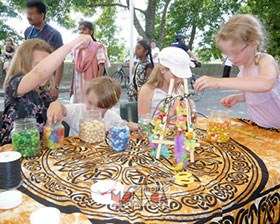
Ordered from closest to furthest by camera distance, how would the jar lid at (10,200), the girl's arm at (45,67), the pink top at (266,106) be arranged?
1. the jar lid at (10,200)
2. the girl's arm at (45,67)
3. the pink top at (266,106)

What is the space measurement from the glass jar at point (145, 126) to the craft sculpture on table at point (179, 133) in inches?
4.3

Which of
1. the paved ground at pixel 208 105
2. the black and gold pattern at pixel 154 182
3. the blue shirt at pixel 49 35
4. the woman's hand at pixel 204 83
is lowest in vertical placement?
the paved ground at pixel 208 105

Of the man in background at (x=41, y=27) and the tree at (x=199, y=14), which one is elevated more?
the tree at (x=199, y=14)

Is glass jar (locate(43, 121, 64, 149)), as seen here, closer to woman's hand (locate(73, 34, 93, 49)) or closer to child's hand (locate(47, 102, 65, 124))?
child's hand (locate(47, 102, 65, 124))

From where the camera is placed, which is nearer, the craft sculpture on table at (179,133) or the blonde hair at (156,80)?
the craft sculpture on table at (179,133)

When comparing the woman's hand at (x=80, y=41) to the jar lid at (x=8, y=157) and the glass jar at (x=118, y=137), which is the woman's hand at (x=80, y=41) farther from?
the jar lid at (x=8, y=157)

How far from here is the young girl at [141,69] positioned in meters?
2.96

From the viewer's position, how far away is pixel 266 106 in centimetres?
149

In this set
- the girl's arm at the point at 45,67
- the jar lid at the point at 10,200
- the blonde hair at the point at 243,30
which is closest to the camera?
the jar lid at the point at 10,200

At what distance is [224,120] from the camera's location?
1.28 m

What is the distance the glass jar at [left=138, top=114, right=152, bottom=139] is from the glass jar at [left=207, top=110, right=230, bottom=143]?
0.93 ft

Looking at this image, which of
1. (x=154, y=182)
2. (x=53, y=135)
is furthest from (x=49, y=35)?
(x=154, y=182)

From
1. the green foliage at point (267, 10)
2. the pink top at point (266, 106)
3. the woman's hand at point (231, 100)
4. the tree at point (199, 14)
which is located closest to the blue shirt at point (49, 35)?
the woman's hand at point (231, 100)

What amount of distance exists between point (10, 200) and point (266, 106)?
1275mm
